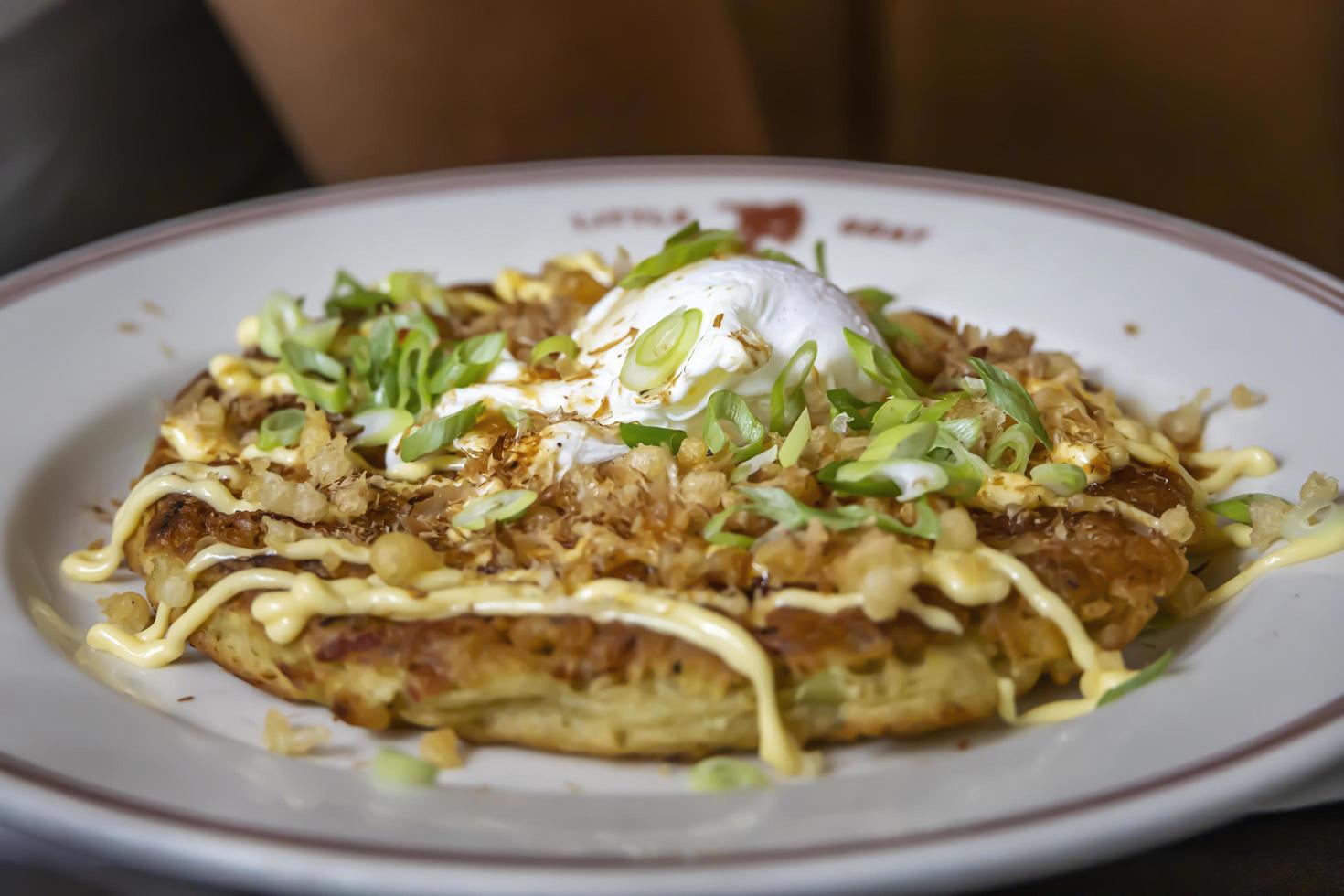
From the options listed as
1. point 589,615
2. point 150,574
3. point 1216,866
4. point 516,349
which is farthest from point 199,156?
point 1216,866

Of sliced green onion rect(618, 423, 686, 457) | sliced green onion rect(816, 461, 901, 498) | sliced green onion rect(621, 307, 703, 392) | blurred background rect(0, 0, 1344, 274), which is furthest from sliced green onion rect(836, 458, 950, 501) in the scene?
blurred background rect(0, 0, 1344, 274)

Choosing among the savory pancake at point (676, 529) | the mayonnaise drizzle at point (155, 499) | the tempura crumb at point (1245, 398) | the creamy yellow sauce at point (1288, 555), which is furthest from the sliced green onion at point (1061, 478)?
the mayonnaise drizzle at point (155, 499)

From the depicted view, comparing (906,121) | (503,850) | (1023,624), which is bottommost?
(906,121)

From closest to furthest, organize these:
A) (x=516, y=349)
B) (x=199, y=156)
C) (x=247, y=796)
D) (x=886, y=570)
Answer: (x=247, y=796) < (x=886, y=570) < (x=516, y=349) < (x=199, y=156)

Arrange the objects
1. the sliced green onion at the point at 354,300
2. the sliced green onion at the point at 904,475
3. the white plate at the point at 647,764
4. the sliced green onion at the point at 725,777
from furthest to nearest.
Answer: the sliced green onion at the point at 354,300, the sliced green onion at the point at 904,475, the sliced green onion at the point at 725,777, the white plate at the point at 647,764

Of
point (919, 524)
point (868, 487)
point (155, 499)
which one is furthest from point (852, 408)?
point (155, 499)

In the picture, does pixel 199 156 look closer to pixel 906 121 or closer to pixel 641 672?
pixel 906 121

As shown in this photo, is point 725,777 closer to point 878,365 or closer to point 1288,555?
point 878,365

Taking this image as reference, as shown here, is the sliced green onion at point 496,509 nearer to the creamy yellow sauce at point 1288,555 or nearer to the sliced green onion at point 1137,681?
the sliced green onion at point 1137,681
